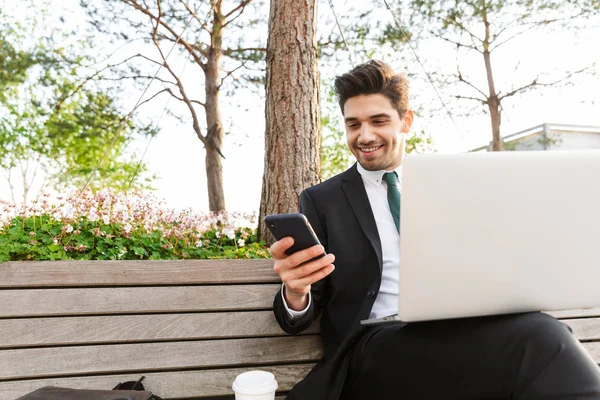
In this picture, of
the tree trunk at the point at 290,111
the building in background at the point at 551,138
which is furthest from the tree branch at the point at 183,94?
the building in background at the point at 551,138

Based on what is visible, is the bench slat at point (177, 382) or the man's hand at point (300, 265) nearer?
the man's hand at point (300, 265)

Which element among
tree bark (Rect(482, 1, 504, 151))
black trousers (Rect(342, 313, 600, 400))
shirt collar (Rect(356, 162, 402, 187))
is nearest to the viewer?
black trousers (Rect(342, 313, 600, 400))

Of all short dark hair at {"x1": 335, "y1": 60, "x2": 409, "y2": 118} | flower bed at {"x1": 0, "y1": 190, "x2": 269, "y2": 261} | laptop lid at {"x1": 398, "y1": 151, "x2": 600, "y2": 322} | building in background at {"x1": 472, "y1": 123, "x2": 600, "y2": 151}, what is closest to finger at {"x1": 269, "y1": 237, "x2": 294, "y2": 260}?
laptop lid at {"x1": 398, "y1": 151, "x2": 600, "y2": 322}

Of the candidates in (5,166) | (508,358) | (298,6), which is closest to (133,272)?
(508,358)

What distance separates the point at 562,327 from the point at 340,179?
95 cm

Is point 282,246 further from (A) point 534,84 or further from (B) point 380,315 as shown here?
(A) point 534,84

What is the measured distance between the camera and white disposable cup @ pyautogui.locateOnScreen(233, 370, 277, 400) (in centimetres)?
158

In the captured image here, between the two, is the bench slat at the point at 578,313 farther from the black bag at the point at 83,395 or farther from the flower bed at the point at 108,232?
the black bag at the point at 83,395

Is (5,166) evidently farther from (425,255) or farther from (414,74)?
(425,255)

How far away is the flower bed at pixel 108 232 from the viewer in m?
2.32

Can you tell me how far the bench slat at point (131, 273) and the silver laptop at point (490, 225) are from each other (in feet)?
3.07

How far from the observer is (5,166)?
14.6 m

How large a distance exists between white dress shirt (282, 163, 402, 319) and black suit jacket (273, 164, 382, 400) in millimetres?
58

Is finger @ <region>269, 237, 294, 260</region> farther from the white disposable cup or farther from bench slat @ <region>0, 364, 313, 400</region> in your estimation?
bench slat @ <region>0, 364, 313, 400</region>
